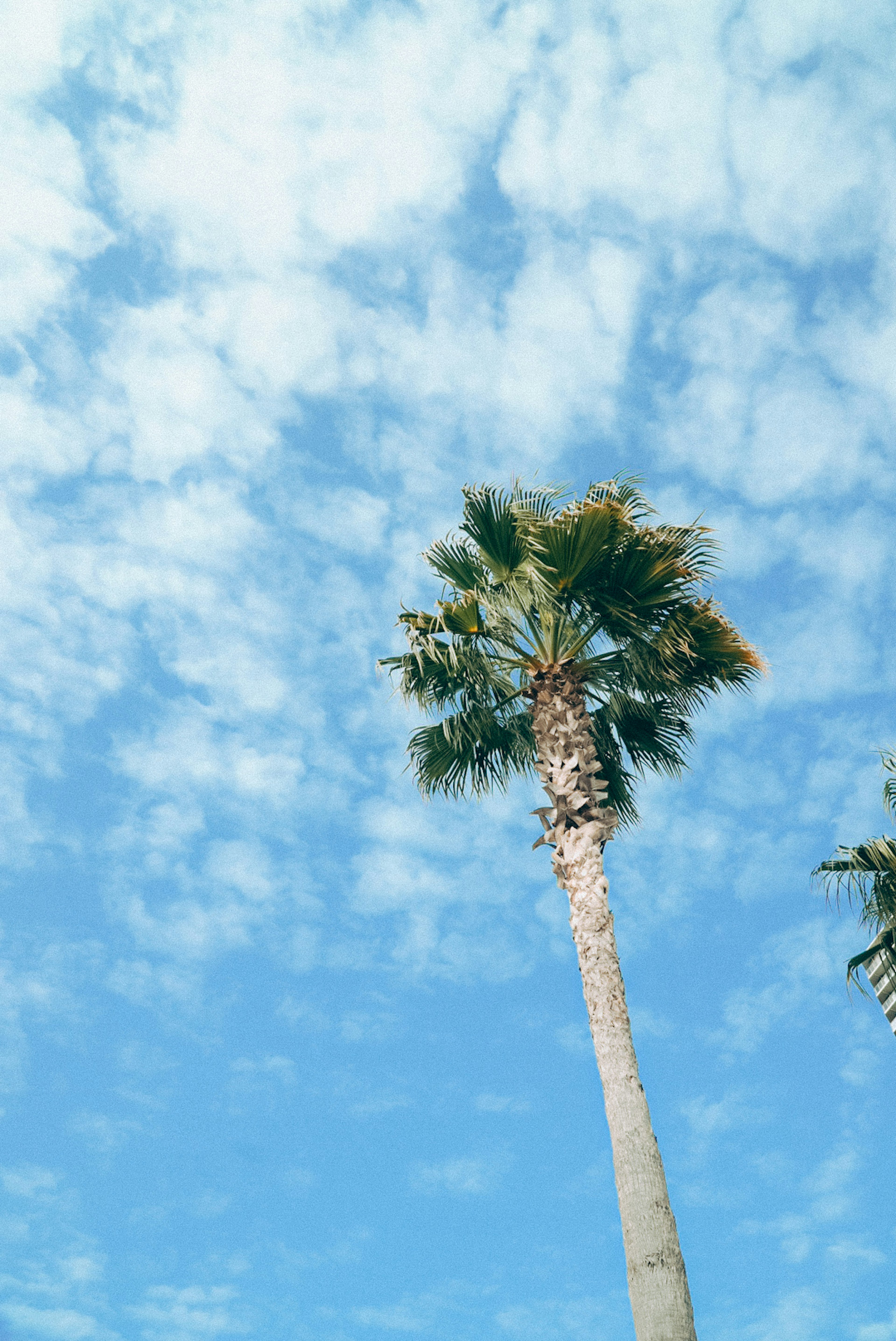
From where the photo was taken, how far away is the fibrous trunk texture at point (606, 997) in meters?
7.91

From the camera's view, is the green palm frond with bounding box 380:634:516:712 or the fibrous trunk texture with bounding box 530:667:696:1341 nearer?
the fibrous trunk texture with bounding box 530:667:696:1341

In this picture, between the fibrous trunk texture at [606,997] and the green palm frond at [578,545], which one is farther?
the green palm frond at [578,545]

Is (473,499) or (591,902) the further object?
(473,499)

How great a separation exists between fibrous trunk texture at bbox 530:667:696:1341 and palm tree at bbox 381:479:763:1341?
0.02 m

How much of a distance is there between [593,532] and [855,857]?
664 centimetres

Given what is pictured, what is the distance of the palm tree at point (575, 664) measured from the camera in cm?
1062

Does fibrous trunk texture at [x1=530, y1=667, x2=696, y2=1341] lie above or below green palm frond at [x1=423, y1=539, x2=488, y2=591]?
below

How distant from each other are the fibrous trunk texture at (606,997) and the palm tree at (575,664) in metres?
0.02

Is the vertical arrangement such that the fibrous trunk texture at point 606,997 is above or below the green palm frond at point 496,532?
below

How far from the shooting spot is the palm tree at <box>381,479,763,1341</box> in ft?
34.9

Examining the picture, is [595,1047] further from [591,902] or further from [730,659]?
[730,659]

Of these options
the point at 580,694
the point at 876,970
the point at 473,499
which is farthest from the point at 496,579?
the point at 876,970

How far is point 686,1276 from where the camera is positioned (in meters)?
8.12

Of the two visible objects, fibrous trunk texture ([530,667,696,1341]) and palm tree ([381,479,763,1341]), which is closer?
fibrous trunk texture ([530,667,696,1341])
